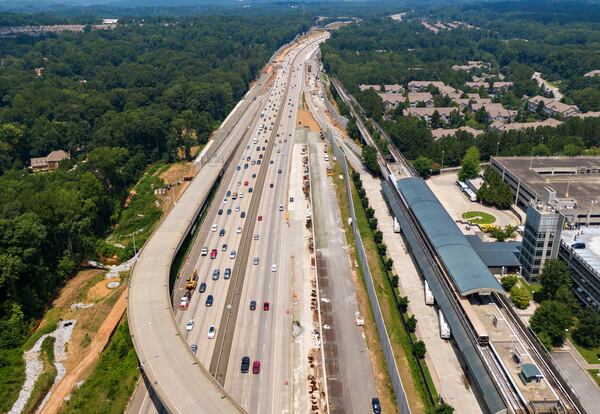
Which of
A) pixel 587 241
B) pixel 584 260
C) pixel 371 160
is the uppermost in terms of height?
pixel 584 260

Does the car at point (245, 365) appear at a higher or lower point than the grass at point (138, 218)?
higher

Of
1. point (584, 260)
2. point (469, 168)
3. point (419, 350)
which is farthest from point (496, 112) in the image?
point (419, 350)

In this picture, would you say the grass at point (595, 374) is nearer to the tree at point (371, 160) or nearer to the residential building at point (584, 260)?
the residential building at point (584, 260)

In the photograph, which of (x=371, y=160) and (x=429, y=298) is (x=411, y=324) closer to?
(x=429, y=298)

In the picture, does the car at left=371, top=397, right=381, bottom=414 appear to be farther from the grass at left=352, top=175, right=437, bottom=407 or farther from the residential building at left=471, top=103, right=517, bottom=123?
the residential building at left=471, top=103, right=517, bottom=123

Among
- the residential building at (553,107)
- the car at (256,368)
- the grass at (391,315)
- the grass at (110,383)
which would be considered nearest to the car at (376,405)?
the grass at (391,315)

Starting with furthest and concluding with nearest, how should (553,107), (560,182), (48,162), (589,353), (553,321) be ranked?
(553,107), (48,162), (560,182), (553,321), (589,353)

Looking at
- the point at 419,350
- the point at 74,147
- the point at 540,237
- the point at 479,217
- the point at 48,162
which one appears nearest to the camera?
the point at 419,350
